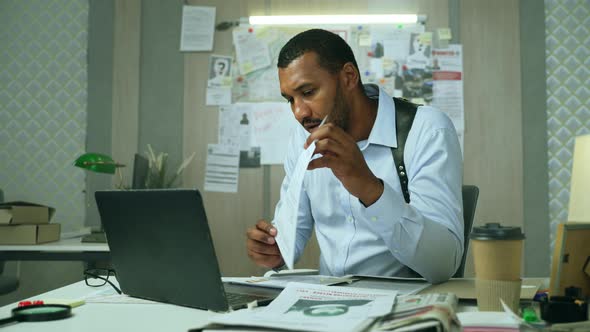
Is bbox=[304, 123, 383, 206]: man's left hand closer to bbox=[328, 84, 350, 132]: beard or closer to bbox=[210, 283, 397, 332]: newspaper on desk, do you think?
bbox=[210, 283, 397, 332]: newspaper on desk

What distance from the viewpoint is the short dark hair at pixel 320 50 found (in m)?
1.55

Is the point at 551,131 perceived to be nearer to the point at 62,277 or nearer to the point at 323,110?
the point at 323,110

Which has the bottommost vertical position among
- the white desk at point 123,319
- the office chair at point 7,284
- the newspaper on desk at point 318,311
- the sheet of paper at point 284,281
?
the office chair at point 7,284

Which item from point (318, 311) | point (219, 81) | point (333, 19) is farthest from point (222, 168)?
point (318, 311)

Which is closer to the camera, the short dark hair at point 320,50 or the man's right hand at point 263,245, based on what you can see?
the man's right hand at point 263,245

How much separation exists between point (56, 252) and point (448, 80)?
2.30 m

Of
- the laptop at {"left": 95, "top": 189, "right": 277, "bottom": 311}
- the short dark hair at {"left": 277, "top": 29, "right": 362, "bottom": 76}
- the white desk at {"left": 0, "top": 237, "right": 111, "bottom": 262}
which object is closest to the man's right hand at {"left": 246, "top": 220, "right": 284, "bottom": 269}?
the laptop at {"left": 95, "top": 189, "right": 277, "bottom": 311}

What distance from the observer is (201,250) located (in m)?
0.92

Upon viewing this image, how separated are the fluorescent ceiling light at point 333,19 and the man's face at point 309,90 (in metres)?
1.79

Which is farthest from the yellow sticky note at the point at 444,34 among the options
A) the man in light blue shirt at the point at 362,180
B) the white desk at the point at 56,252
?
the white desk at the point at 56,252

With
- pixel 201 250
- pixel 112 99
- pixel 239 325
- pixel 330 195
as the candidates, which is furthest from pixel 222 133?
pixel 239 325

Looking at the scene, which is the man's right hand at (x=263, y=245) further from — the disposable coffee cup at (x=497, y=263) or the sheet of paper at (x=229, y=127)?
the sheet of paper at (x=229, y=127)

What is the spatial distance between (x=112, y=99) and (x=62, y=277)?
3.78ft

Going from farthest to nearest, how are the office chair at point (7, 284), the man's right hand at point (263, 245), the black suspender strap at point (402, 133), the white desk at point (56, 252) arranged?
1. the office chair at point (7, 284)
2. the white desk at point (56, 252)
3. the black suspender strap at point (402, 133)
4. the man's right hand at point (263, 245)
